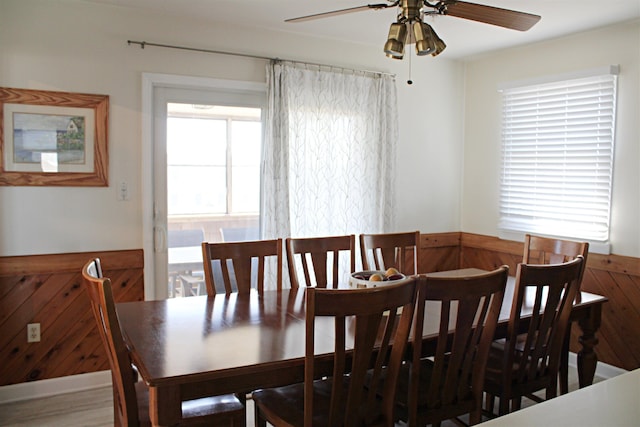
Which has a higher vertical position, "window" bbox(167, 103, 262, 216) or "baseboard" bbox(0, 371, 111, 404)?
"window" bbox(167, 103, 262, 216)

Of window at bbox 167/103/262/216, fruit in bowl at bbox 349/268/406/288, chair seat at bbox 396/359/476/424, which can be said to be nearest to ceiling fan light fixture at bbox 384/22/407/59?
fruit in bowl at bbox 349/268/406/288

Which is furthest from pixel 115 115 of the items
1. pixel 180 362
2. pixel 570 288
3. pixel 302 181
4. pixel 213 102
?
pixel 570 288

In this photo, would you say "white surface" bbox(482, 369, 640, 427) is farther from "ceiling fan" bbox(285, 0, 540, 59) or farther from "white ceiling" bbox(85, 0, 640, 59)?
"white ceiling" bbox(85, 0, 640, 59)

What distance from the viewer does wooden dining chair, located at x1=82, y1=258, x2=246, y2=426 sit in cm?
175

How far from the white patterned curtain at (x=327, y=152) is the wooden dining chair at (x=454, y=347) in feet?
6.09

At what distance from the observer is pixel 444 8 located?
225 centimetres

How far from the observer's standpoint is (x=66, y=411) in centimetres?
307

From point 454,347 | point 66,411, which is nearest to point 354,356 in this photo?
point 454,347

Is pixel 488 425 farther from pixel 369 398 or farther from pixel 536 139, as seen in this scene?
pixel 536 139

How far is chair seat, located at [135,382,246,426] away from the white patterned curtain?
1.84 meters

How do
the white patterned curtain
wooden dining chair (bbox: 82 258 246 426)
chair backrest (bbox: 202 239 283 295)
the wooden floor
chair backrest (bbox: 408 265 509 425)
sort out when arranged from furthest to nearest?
the white patterned curtain → the wooden floor → chair backrest (bbox: 202 239 283 295) → chair backrest (bbox: 408 265 509 425) → wooden dining chair (bbox: 82 258 246 426)

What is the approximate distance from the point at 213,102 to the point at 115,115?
69 centimetres

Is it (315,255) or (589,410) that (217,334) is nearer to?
(315,255)

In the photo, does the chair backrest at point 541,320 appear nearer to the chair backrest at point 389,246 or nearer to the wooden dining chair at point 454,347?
the wooden dining chair at point 454,347
